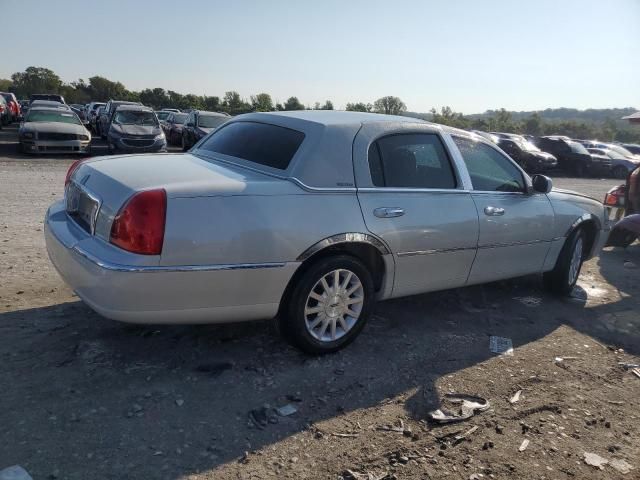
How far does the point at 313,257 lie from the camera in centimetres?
Result: 379

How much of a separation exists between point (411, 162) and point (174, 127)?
Result: 2276 cm

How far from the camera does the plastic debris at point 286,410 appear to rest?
3271mm

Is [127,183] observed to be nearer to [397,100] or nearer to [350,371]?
[350,371]

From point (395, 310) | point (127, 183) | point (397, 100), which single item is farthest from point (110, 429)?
point (397, 100)

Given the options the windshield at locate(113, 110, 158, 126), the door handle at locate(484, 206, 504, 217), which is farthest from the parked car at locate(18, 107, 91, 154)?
the door handle at locate(484, 206, 504, 217)

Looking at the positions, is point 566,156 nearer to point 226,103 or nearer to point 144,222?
point 144,222

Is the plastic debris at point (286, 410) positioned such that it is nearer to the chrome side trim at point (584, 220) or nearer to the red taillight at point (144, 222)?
the red taillight at point (144, 222)

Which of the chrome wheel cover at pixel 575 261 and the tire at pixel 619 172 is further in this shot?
the tire at pixel 619 172

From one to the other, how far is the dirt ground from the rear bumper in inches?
17.8

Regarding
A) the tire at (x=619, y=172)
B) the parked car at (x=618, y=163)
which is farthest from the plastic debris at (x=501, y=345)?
the tire at (x=619, y=172)

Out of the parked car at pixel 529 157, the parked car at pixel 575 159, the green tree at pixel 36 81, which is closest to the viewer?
the parked car at pixel 529 157

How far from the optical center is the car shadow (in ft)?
9.34

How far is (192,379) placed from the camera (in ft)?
11.7

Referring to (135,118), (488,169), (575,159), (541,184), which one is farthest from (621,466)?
(575,159)
